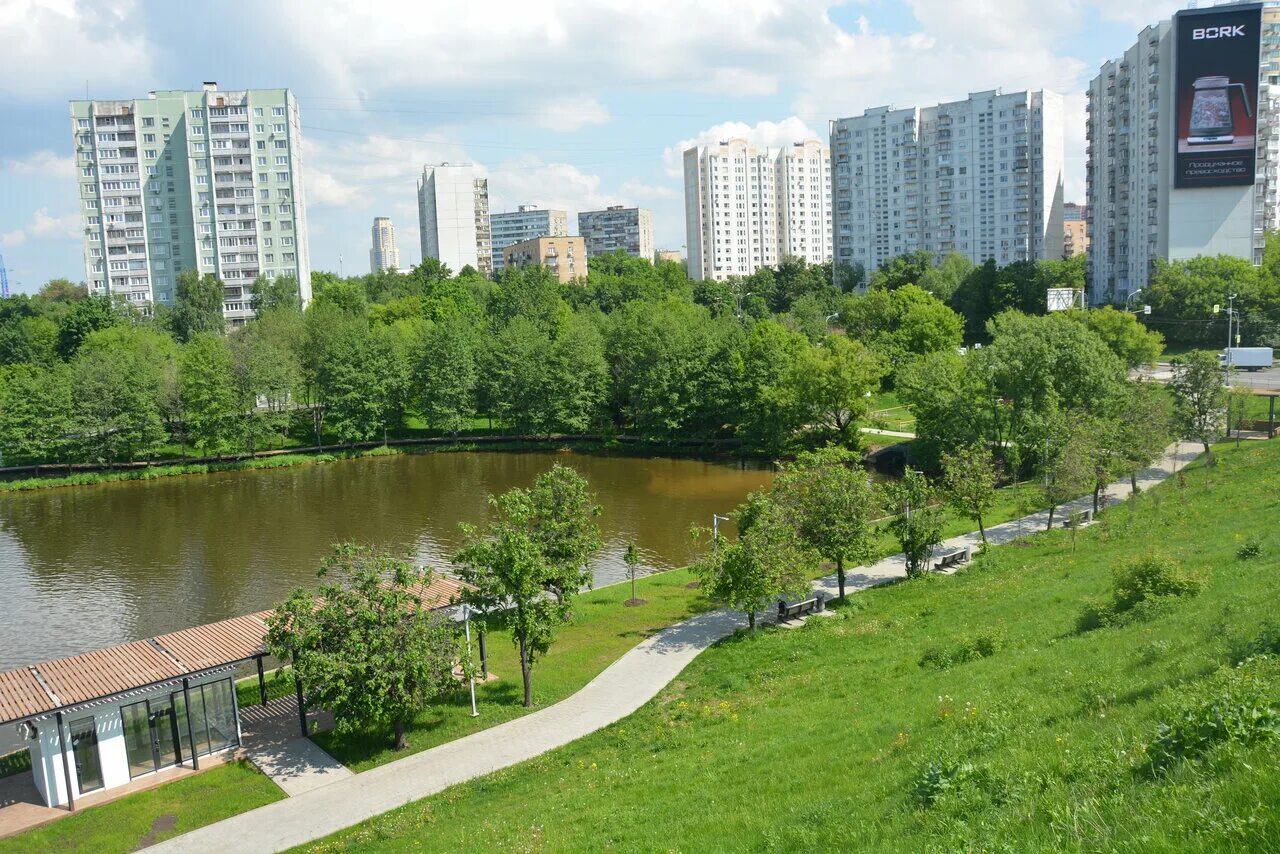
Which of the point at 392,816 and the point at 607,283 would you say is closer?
the point at 392,816

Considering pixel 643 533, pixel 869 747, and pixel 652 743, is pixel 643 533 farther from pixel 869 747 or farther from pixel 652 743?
pixel 869 747

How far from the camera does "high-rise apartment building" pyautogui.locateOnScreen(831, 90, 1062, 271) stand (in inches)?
4557

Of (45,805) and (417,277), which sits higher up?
(417,277)

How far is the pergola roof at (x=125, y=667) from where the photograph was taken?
18.3 meters

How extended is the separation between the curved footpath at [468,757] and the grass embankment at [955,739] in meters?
0.72

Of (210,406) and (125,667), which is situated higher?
(210,406)

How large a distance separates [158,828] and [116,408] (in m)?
51.3

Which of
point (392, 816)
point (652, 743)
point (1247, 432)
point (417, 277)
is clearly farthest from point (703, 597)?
point (417, 277)

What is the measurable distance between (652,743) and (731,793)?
4.64 metres

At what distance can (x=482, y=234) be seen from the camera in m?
186

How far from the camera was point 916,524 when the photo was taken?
27.8 meters

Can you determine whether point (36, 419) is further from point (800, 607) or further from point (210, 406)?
point (800, 607)

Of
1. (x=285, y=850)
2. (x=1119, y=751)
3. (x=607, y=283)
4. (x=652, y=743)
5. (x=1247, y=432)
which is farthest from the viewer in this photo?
(x=607, y=283)

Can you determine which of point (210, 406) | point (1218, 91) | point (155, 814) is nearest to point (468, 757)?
point (155, 814)
